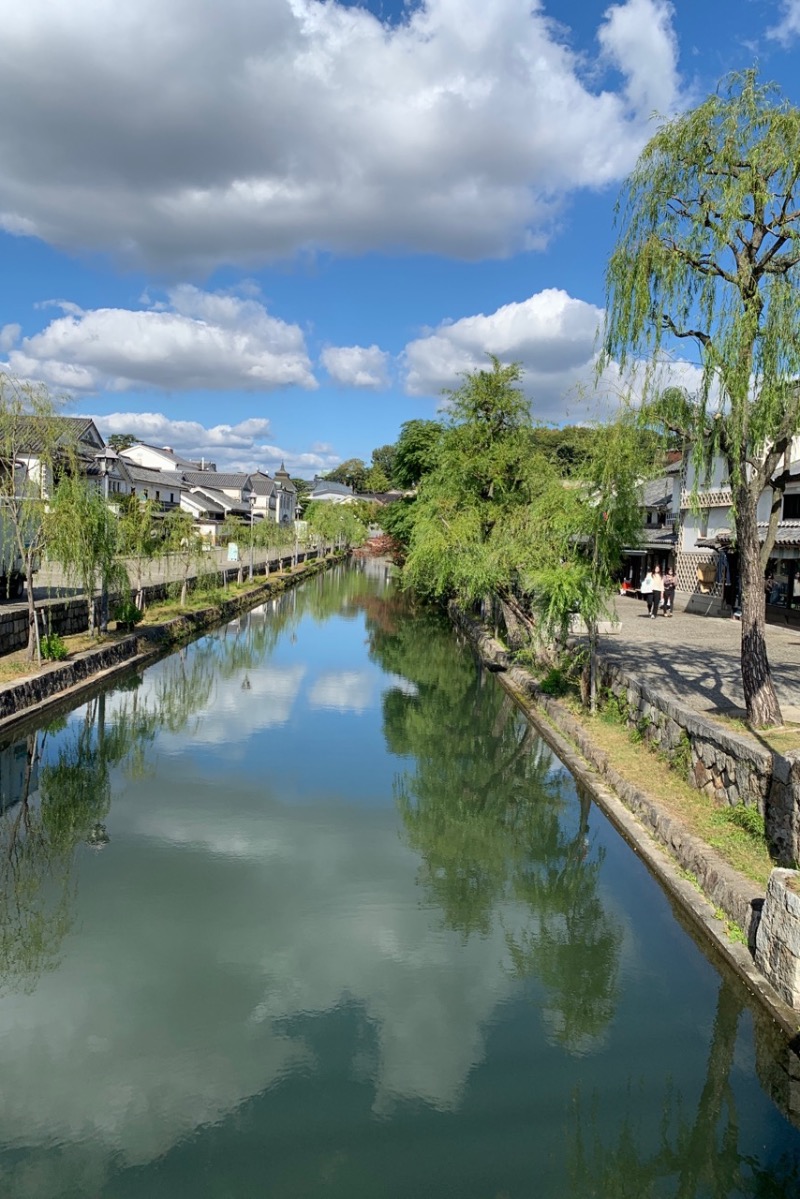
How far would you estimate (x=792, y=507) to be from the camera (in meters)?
23.4

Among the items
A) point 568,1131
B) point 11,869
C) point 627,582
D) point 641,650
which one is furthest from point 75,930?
point 627,582

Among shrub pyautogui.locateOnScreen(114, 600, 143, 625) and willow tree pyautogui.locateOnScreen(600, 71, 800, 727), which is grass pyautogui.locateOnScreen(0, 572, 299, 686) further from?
willow tree pyautogui.locateOnScreen(600, 71, 800, 727)

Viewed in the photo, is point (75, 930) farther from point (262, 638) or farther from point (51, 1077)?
point (262, 638)

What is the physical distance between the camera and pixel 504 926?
7.82m

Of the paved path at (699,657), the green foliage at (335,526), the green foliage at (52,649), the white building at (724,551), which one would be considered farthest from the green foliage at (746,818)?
the green foliage at (335,526)

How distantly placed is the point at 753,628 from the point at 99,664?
1246 centimetres

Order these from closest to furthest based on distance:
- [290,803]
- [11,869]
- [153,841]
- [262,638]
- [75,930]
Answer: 1. [75,930]
2. [11,869]
3. [153,841]
4. [290,803]
5. [262,638]

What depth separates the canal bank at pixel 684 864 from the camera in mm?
6215

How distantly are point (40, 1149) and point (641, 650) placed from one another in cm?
1442

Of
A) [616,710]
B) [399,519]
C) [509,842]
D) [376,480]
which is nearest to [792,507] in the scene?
[616,710]

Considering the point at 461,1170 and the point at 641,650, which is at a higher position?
the point at 641,650

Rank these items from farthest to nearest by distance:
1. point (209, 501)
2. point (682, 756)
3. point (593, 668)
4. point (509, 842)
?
point (209, 501)
point (593, 668)
point (509, 842)
point (682, 756)

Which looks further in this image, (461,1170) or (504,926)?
(504,926)

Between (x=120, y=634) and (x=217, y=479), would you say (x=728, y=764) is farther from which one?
(x=217, y=479)
